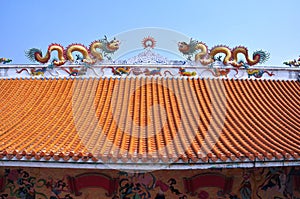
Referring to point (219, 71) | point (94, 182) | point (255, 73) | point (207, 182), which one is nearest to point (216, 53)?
point (219, 71)

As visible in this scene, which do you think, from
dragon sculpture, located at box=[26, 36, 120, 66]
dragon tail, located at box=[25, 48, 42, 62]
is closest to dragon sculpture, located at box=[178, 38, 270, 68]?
dragon sculpture, located at box=[26, 36, 120, 66]

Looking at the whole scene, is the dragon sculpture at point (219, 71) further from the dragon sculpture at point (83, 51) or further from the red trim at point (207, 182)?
the red trim at point (207, 182)

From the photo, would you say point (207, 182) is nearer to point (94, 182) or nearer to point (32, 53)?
point (94, 182)

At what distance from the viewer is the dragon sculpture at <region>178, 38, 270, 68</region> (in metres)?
9.03

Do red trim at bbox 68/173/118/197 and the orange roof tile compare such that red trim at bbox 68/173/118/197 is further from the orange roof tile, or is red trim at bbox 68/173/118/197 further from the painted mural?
the orange roof tile

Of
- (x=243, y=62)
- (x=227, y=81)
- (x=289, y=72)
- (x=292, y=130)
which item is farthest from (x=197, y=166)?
(x=289, y=72)

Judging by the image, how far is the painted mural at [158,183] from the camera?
581 cm

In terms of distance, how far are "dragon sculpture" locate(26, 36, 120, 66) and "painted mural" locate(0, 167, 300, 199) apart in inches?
146

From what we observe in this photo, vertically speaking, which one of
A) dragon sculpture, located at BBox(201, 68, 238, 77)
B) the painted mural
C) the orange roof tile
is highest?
dragon sculpture, located at BBox(201, 68, 238, 77)

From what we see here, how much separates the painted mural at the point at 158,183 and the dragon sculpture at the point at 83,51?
371 centimetres

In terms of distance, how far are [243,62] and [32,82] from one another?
523 centimetres

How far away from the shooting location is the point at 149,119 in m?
6.66

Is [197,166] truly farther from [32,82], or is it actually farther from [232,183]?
[32,82]

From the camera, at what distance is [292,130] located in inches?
251
